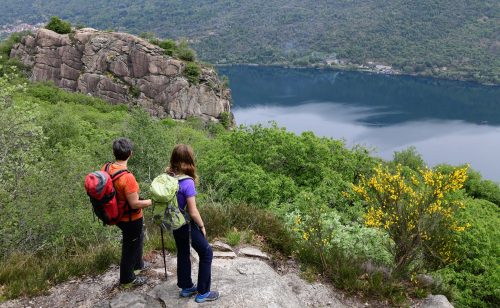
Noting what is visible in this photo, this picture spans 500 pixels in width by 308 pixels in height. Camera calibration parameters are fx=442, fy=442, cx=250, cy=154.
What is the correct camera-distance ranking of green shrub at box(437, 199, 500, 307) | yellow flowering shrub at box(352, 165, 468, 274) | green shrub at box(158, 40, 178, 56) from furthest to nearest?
green shrub at box(158, 40, 178, 56), green shrub at box(437, 199, 500, 307), yellow flowering shrub at box(352, 165, 468, 274)

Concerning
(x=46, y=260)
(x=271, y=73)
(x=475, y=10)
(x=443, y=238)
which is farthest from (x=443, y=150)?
(x=475, y=10)

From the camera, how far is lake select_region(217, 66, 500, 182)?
6725cm

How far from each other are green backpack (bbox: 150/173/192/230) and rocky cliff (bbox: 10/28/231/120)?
169 ft

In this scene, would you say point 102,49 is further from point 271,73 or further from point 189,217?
point 271,73

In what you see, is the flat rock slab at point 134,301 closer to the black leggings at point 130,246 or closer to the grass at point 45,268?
the black leggings at point 130,246

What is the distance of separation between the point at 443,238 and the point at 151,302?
22.8ft

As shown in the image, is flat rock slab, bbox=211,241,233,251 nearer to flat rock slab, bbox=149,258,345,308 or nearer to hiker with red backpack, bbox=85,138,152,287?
flat rock slab, bbox=149,258,345,308

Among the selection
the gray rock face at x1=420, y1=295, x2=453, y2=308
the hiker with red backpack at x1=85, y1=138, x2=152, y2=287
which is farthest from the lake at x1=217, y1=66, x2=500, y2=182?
the hiker with red backpack at x1=85, y1=138, x2=152, y2=287

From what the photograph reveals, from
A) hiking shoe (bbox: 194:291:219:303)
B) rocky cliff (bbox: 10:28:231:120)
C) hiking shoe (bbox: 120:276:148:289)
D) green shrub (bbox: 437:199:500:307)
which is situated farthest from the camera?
rocky cliff (bbox: 10:28:231:120)

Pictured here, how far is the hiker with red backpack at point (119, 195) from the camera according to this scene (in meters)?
5.42

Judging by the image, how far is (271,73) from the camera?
476 feet

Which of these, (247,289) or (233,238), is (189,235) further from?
(233,238)

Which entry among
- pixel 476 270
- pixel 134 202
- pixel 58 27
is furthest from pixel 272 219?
pixel 58 27

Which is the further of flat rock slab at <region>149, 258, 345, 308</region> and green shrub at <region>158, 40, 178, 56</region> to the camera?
green shrub at <region>158, 40, 178, 56</region>
